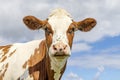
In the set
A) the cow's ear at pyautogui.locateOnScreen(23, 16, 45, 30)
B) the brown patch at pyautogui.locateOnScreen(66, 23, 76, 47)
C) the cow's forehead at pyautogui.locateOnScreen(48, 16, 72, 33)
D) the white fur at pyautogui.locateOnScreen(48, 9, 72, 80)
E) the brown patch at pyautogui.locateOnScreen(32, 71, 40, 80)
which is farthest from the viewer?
the cow's ear at pyautogui.locateOnScreen(23, 16, 45, 30)

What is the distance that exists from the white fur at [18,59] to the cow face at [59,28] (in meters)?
0.78

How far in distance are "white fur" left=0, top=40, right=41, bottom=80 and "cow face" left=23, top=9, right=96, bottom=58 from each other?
0.78 meters

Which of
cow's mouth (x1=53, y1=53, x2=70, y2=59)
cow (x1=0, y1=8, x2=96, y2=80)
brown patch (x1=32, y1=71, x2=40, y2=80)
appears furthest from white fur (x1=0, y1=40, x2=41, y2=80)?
cow's mouth (x1=53, y1=53, x2=70, y2=59)

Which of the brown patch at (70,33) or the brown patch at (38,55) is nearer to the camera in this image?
the brown patch at (70,33)

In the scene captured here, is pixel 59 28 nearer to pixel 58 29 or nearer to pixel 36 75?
pixel 58 29

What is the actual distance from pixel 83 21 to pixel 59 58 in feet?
7.02

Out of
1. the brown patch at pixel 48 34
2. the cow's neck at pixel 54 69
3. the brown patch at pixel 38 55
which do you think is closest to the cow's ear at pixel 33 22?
the brown patch at pixel 48 34

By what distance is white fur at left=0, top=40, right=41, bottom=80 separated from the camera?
499 inches

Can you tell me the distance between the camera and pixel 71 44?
11930mm

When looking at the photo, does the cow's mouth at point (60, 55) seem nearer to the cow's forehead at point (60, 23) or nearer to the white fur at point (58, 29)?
the white fur at point (58, 29)

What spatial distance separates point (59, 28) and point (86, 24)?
161 cm

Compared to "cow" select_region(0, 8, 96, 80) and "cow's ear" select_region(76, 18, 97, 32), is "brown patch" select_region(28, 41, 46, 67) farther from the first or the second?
"cow's ear" select_region(76, 18, 97, 32)

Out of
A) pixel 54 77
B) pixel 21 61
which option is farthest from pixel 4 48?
pixel 54 77

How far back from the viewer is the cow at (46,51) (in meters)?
11.4
